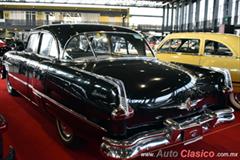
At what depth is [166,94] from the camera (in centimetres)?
285

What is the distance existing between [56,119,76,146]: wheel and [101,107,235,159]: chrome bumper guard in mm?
1066

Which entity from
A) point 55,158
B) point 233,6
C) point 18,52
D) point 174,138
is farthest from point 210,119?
point 233,6

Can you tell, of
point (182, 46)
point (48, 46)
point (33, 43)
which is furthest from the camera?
point (182, 46)

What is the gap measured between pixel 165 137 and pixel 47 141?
5.91 feet

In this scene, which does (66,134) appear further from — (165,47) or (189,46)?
(165,47)

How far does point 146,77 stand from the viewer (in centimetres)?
296

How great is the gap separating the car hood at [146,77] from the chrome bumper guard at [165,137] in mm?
288

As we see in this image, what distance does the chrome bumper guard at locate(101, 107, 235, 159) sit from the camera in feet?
8.04

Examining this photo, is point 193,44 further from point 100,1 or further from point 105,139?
point 100,1

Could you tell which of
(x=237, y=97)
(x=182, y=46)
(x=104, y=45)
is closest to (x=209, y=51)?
(x=182, y=46)

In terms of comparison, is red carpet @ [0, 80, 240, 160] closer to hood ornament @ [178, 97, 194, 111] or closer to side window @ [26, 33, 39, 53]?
hood ornament @ [178, 97, 194, 111]

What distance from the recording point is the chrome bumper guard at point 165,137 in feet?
8.04

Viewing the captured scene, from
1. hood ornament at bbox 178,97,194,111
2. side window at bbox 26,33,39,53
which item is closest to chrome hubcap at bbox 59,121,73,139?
hood ornament at bbox 178,97,194,111

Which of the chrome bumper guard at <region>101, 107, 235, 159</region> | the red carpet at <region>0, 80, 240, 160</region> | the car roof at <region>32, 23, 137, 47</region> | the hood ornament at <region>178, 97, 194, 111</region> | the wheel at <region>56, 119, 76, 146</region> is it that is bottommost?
the red carpet at <region>0, 80, 240, 160</region>
